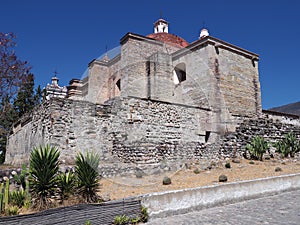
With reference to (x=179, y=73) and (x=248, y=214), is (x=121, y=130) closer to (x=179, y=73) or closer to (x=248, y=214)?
(x=248, y=214)

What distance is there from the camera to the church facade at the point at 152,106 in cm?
842

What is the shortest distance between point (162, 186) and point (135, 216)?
239 centimetres

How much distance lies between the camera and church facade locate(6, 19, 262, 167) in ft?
27.6

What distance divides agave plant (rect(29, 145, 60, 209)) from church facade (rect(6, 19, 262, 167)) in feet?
10.9

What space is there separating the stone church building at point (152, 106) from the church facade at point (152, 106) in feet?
0.11

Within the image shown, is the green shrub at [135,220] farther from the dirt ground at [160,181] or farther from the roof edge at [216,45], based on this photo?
the roof edge at [216,45]

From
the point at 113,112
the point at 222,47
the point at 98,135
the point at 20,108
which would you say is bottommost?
the point at 98,135

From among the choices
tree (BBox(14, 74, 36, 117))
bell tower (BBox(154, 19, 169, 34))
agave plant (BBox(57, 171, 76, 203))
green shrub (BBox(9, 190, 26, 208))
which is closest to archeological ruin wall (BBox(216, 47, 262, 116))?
bell tower (BBox(154, 19, 169, 34))

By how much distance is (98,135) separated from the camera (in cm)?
854

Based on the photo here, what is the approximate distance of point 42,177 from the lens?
14.5 ft

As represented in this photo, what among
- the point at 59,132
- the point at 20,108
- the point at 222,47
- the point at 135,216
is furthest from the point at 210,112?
the point at 20,108

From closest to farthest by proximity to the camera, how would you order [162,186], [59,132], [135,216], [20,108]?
[135,216]
[162,186]
[59,132]
[20,108]

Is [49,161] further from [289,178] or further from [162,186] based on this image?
[289,178]

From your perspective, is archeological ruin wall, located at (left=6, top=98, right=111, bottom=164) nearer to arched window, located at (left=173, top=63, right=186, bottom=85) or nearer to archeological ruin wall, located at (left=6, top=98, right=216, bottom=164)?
archeological ruin wall, located at (left=6, top=98, right=216, bottom=164)
